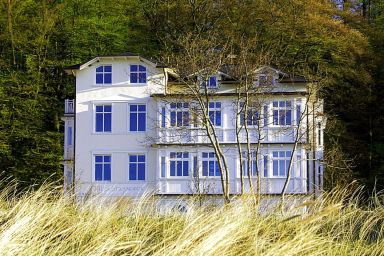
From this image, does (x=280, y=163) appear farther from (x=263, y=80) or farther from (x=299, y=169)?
(x=263, y=80)

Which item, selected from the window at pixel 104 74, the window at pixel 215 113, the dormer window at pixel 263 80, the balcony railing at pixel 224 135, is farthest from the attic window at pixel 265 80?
the window at pixel 104 74

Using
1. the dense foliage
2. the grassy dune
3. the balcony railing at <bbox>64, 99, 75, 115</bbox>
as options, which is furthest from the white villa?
the grassy dune

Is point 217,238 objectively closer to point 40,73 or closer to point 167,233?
point 167,233

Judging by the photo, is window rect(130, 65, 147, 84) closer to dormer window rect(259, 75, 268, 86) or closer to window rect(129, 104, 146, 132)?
window rect(129, 104, 146, 132)

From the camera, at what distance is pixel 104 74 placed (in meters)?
30.8

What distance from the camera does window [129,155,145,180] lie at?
30.1 meters

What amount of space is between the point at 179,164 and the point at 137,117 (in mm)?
2907

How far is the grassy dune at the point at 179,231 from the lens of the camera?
186 inches

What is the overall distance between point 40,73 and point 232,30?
36.7ft

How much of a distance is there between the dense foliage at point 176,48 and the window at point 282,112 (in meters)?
5.58

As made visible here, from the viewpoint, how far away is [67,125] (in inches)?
1302

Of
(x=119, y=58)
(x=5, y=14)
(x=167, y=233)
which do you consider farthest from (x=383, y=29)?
(x=167, y=233)

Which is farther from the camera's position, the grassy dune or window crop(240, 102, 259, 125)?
window crop(240, 102, 259, 125)

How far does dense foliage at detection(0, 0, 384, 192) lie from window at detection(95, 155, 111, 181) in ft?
18.7
